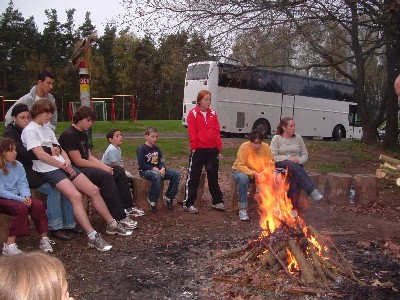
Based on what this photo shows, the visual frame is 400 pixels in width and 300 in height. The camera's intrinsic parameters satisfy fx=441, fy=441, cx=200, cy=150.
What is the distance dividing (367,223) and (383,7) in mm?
4956

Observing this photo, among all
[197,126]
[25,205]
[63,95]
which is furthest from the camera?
[63,95]

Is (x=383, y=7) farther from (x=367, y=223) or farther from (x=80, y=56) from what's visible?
(x=80, y=56)

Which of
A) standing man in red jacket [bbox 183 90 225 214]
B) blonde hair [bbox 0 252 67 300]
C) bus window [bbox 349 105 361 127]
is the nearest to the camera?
blonde hair [bbox 0 252 67 300]

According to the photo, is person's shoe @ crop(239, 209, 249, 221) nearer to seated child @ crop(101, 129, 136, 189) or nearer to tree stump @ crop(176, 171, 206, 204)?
tree stump @ crop(176, 171, 206, 204)

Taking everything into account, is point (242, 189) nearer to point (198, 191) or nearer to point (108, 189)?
point (198, 191)

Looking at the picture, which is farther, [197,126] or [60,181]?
[197,126]

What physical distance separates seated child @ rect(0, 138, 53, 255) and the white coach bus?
12814mm

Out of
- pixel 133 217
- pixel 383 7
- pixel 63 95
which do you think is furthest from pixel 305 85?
pixel 63 95

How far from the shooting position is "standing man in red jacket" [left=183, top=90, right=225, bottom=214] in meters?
7.05

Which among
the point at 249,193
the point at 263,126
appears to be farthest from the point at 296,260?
the point at 263,126

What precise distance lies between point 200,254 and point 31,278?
12.5 feet

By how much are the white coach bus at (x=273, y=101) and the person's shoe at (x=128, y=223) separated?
1185 centimetres

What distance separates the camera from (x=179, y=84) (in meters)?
46.2

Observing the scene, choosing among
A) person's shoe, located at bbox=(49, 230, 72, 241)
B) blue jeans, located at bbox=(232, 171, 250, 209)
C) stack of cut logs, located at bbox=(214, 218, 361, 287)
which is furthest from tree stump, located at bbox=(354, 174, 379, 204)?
person's shoe, located at bbox=(49, 230, 72, 241)
